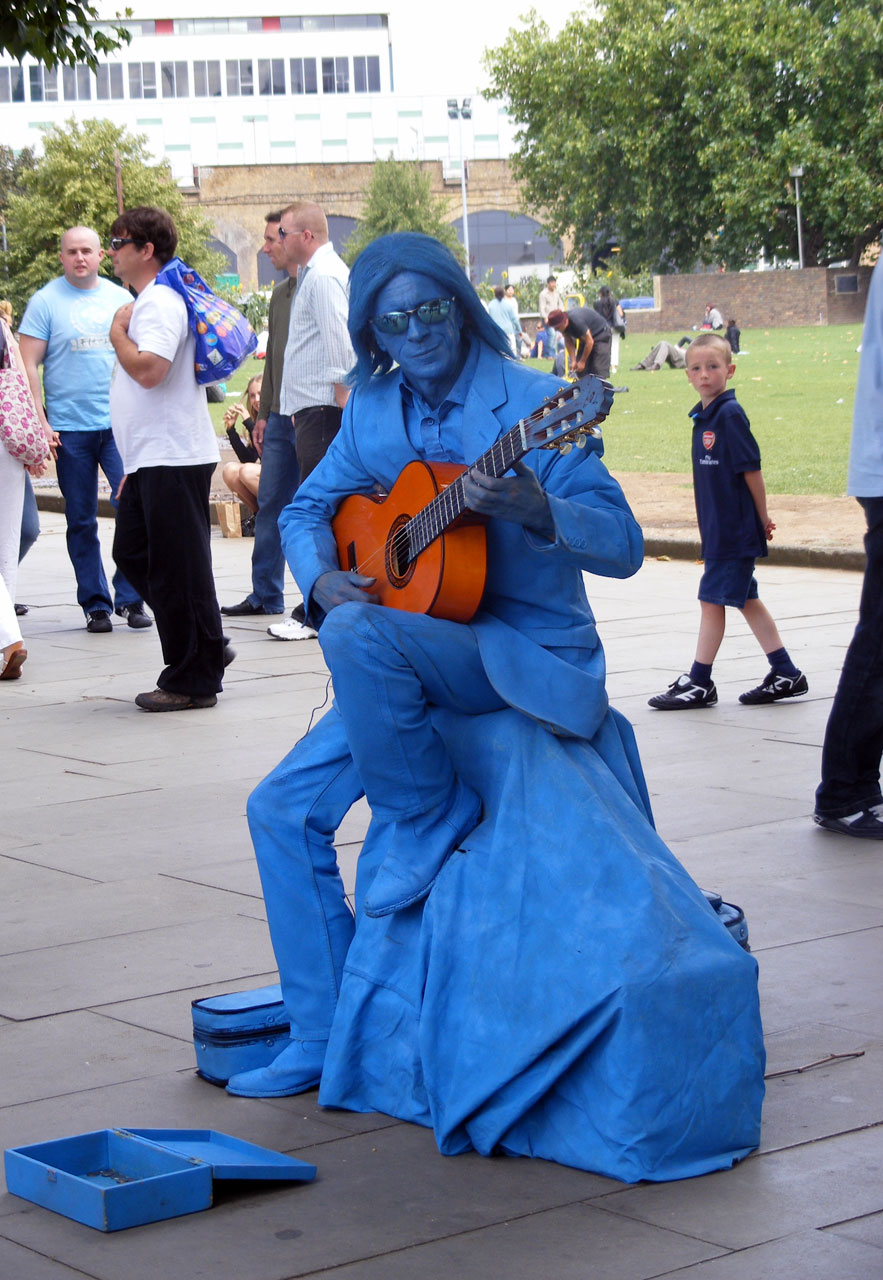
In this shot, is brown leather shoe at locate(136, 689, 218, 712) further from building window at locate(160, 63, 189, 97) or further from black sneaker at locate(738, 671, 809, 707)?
building window at locate(160, 63, 189, 97)

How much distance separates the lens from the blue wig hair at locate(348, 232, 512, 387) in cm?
341

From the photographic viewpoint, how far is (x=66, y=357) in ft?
33.4

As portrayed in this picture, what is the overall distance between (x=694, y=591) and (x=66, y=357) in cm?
415

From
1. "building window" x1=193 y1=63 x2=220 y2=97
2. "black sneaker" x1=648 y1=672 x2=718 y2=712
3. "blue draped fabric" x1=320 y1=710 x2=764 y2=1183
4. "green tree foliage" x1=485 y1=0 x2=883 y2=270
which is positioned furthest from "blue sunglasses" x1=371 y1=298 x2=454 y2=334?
"building window" x1=193 y1=63 x2=220 y2=97

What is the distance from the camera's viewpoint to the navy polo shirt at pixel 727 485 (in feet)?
24.0

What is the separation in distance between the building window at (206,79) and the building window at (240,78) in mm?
735

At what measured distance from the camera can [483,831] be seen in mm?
3312

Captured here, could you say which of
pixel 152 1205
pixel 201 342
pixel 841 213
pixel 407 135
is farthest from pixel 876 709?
pixel 407 135

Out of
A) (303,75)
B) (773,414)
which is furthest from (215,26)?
(773,414)

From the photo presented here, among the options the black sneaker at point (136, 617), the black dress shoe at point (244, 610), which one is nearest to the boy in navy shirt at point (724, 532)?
the black dress shoe at point (244, 610)

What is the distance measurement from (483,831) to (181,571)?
449 cm

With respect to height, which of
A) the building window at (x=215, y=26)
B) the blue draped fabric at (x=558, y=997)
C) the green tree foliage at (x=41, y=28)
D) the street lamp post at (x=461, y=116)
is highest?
the building window at (x=215, y=26)

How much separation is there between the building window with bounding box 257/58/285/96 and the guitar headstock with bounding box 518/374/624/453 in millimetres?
106377

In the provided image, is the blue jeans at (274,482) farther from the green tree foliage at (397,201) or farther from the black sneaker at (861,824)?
the green tree foliage at (397,201)
